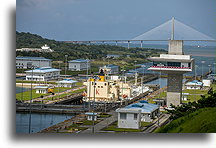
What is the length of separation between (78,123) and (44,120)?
9.20 ft

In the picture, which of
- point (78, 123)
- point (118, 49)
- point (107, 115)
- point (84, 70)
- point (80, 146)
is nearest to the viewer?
point (80, 146)

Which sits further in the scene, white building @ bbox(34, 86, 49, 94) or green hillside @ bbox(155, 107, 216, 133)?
white building @ bbox(34, 86, 49, 94)

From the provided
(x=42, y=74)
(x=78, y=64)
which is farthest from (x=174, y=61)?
(x=78, y=64)

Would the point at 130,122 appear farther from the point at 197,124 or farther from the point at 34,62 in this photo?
the point at 34,62

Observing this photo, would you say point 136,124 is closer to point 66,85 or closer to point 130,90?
point 130,90

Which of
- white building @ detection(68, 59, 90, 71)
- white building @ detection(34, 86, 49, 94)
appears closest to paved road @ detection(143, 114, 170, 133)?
white building @ detection(34, 86, 49, 94)

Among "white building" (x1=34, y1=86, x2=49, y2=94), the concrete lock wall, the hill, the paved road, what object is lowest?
the paved road

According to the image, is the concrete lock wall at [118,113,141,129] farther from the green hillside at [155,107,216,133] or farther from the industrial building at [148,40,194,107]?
the industrial building at [148,40,194,107]

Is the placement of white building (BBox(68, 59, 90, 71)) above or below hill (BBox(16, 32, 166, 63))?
below

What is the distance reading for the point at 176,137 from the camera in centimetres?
1043

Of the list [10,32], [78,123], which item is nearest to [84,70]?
[78,123]

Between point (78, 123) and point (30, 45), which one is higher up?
point (30, 45)

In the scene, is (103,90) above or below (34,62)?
below

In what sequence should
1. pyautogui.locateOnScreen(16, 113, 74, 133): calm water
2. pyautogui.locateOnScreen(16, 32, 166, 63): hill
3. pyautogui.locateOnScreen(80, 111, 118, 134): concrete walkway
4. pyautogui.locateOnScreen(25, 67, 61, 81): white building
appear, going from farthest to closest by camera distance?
1. pyautogui.locateOnScreen(25, 67, 61, 81): white building
2. pyautogui.locateOnScreen(16, 32, 166, 63): hill
3. pyautogui.locateOnScreen(16, 113, 74, 133): calm water
4. pyautogui.locateOnScreen(80, 111, 118, 134): concrete walkway
